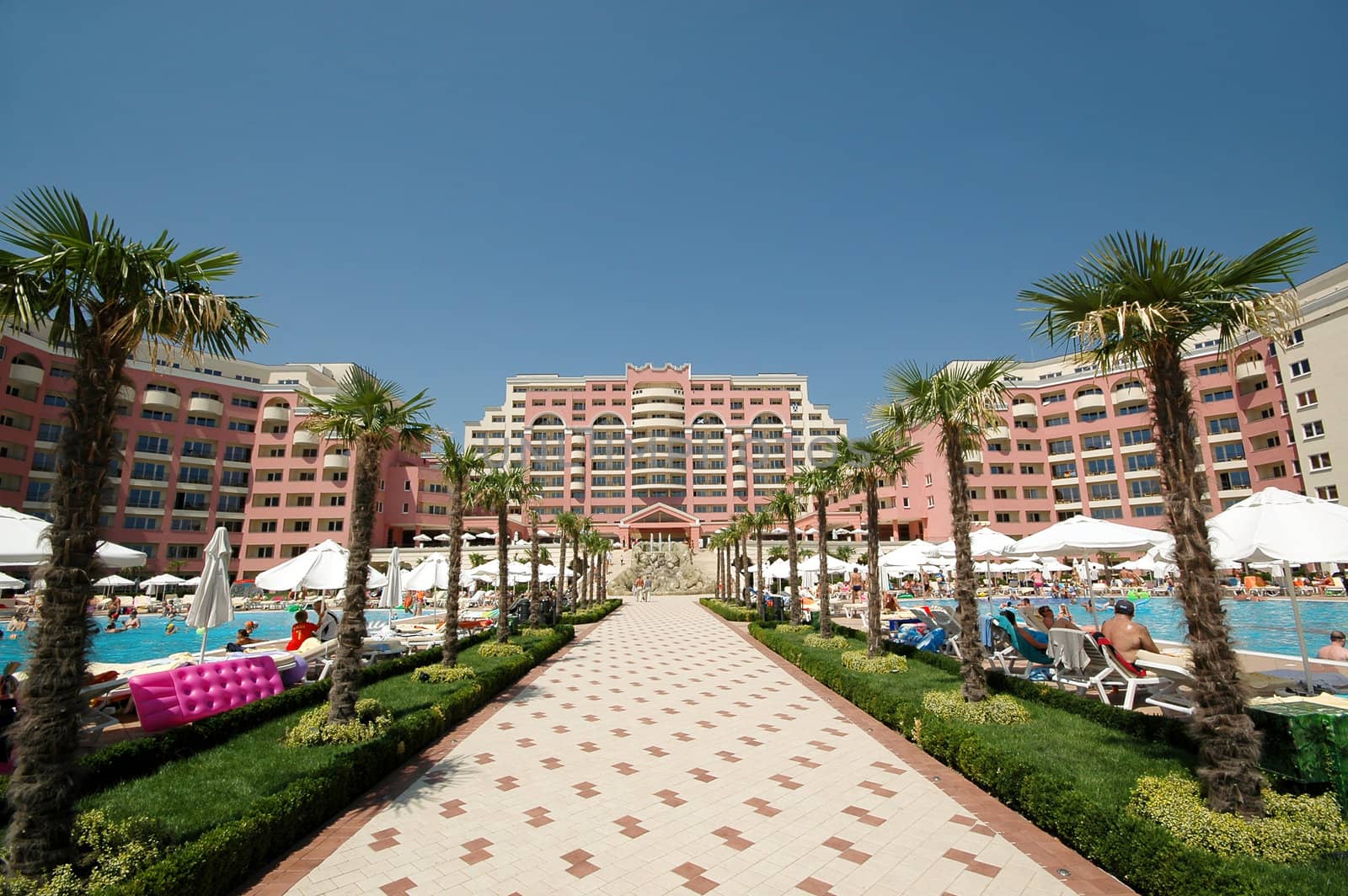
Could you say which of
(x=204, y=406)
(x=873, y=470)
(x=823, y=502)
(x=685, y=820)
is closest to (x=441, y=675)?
(x=685, y=820)

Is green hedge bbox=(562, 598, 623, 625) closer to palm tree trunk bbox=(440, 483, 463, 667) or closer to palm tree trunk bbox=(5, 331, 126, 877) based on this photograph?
palm tree trunk bbox=(440, 483, 463, 667)

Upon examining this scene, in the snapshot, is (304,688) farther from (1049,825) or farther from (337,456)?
(337,456)

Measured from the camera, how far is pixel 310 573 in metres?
17.0

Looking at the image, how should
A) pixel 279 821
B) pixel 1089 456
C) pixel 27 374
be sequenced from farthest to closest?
pixel 1089 456, pixel 27 374, pixel 279 821

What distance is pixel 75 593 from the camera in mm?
5113

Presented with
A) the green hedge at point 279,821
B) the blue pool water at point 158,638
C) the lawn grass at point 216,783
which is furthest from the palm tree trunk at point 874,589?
the blue pool water at point 158,638

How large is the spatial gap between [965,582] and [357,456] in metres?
10.7

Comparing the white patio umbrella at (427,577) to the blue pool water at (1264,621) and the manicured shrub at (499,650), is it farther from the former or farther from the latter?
the blue pool water at (1264,621)

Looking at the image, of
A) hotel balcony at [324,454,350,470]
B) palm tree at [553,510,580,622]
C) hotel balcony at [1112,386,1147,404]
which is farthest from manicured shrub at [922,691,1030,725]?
hotel balcony at [1112,386,1147,404]

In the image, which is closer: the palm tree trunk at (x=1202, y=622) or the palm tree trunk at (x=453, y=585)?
the palm tree trunk at (x=1202, y=622)

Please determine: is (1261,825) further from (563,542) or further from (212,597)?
(563,542)

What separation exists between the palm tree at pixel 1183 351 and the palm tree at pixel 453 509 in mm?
12428

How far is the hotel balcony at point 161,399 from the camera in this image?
56.0 m

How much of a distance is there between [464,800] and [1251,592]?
153ft
